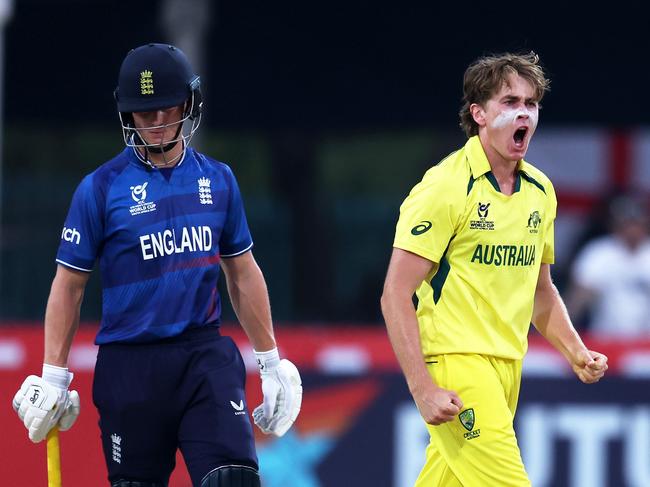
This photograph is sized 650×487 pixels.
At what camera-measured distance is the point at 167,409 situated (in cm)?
491

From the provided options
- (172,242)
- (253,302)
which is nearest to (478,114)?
(253,302)

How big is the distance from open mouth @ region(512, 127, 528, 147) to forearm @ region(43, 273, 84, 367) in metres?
1.60

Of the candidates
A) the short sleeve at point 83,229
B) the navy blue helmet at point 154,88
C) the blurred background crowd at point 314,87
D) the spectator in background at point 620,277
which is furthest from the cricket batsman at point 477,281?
the blurred background crowd at point 314,87

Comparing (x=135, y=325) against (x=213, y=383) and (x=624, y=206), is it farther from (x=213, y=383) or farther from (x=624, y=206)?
(x=624, y=206)

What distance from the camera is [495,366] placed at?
16.4ft

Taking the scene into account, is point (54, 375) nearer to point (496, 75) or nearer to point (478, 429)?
point (478, 429)

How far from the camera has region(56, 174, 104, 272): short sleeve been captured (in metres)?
4.88

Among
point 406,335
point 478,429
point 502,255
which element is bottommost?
point 478,429

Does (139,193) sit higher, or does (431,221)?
(139,193)

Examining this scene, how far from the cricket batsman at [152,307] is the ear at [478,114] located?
99 centimetres

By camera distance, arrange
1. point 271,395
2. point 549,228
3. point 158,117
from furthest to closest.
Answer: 1. point 271,395
2. point 549,228
3. point 158,117

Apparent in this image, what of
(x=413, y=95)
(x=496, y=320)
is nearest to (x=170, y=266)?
(x=496, y=320)

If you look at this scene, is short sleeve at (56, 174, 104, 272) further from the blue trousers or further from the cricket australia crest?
the cricket australia crest

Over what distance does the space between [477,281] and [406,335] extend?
1.13 ft
